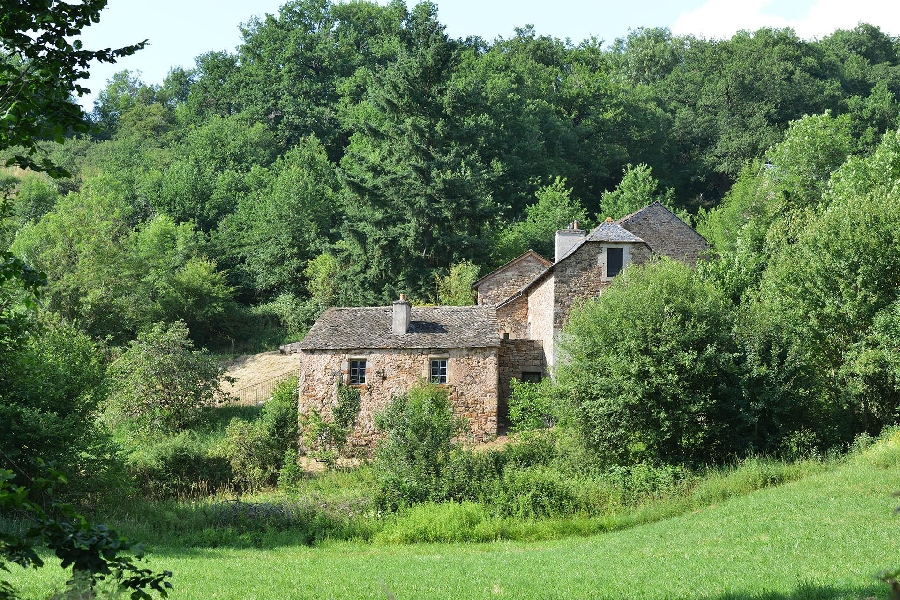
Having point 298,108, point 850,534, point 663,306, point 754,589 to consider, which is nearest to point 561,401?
point 663,306

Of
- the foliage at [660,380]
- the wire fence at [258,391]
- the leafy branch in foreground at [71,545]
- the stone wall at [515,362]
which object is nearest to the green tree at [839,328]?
the foliage at [660,380]

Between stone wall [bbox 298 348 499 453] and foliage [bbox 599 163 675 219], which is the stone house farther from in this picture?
foliage [bbox 599 163 675 219]

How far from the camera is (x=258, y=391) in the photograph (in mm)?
42594

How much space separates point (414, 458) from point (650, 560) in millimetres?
10594

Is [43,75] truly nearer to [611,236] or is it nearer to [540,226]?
[611,236]

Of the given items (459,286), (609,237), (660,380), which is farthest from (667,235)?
(660,380)

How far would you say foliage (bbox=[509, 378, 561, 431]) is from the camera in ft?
104

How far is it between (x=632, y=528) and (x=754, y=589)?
9.83 meters

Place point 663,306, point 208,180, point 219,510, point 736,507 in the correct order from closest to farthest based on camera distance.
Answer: point 736,507 < point 219,510 < point 663,306 < point 208,180

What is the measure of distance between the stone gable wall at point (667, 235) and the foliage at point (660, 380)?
55.2 ft

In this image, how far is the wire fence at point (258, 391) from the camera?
41.4 meters

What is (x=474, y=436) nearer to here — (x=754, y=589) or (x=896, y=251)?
(x=896, y=251)

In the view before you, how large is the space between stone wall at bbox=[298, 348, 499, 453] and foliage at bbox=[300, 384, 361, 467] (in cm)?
29

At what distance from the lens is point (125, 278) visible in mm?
48688
